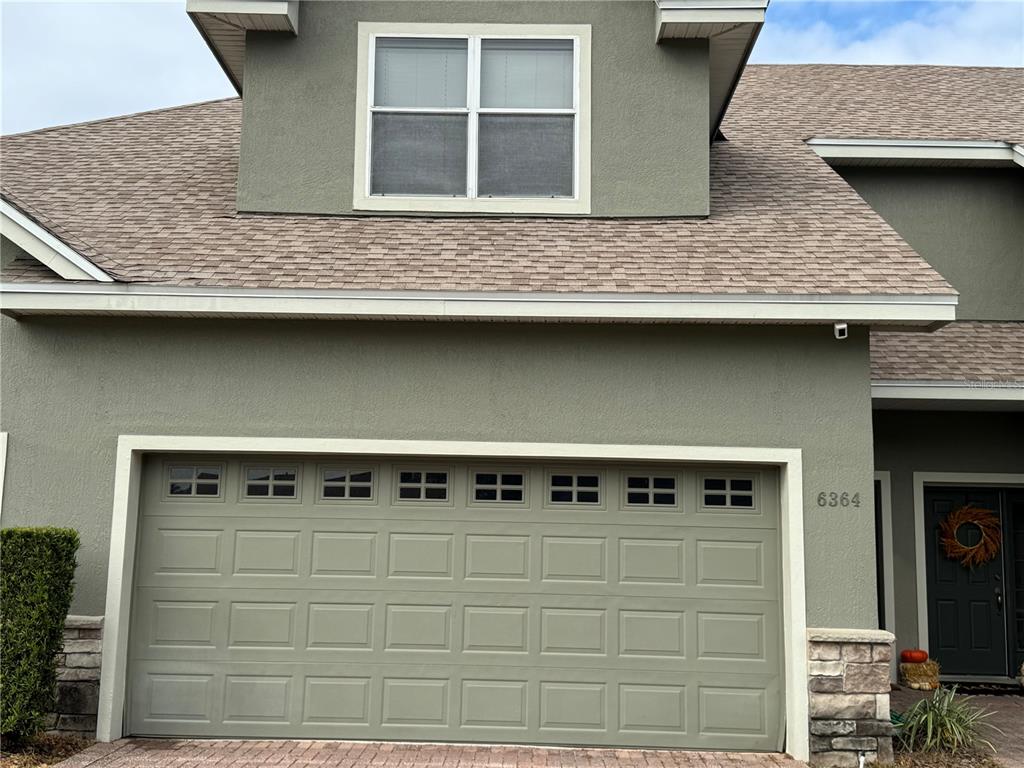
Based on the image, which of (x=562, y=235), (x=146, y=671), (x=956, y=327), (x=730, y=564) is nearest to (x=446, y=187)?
(x=562, y=235)

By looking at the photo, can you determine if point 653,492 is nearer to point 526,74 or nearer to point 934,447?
point 526,74

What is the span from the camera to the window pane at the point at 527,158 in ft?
32.0

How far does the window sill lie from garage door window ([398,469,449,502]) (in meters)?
2.65

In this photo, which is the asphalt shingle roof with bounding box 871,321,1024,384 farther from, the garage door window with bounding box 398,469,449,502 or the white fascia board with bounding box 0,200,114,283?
the white fascia board with bounding box 0,200,114,283

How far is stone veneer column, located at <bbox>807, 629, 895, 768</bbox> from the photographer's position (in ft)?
25.2

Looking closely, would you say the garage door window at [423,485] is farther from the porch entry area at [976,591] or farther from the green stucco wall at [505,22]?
the porch entry area at [976,591]

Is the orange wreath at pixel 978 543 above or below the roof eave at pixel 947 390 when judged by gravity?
below

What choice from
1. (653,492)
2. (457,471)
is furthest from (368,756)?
(653,492)

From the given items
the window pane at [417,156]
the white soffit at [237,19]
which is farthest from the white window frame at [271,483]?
the white soffit at [237,19]

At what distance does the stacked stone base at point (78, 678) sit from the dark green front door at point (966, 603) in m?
8.50

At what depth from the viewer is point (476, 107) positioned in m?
9.85

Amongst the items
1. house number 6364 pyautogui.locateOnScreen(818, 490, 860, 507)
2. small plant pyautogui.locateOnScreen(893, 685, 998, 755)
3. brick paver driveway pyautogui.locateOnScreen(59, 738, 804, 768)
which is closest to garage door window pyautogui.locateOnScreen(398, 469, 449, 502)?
brick paver driveway pyautogui.locateOnScreen(59, 738, 804, 768)

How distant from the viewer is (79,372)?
27.3ft

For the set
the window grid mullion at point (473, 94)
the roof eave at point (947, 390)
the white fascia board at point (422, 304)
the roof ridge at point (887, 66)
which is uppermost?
the roof ridge at point (887, 66)
